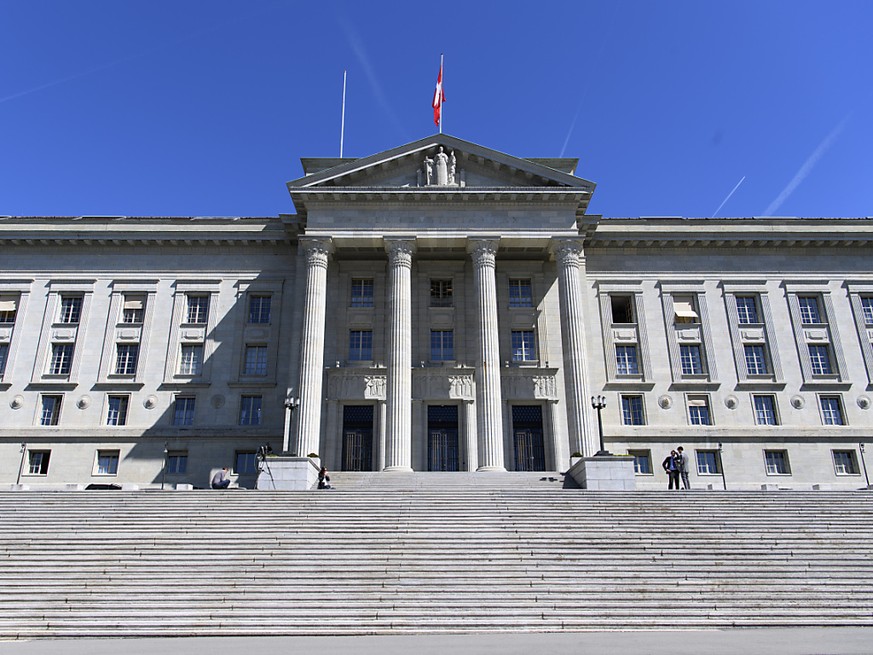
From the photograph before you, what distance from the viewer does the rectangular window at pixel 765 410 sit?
40.9 m

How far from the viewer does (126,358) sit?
42281mm

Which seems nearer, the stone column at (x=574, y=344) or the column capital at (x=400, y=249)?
the stone column at (x=574, y=344)

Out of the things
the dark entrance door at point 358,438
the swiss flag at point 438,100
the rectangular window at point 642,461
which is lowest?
the rectangular window at point 642,461

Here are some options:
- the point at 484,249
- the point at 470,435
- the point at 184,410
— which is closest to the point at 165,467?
the point at 184,410

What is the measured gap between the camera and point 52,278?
43.9m

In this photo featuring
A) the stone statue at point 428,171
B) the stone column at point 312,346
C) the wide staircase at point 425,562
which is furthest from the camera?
the stone statue at point 428,171

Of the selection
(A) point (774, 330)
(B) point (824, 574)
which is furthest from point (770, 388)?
(B) point (824, 574)

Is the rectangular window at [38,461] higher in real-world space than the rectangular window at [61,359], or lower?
lower

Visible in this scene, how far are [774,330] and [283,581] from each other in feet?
117

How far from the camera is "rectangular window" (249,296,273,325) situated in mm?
43125

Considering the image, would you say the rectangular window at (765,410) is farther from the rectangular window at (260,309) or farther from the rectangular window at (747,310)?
the rectangular window at (260,309)

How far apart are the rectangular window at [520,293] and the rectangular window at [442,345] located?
4.42 metres

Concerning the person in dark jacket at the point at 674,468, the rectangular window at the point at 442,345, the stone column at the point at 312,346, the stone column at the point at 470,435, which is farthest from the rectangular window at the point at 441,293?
the person in dark jacket at the point at 674,468

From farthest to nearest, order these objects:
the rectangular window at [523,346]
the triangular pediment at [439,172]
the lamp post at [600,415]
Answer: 1. the rectangular window at [523,346]
2. the triangular pediment at [439,172]
3. the lamp post at [600,415]
